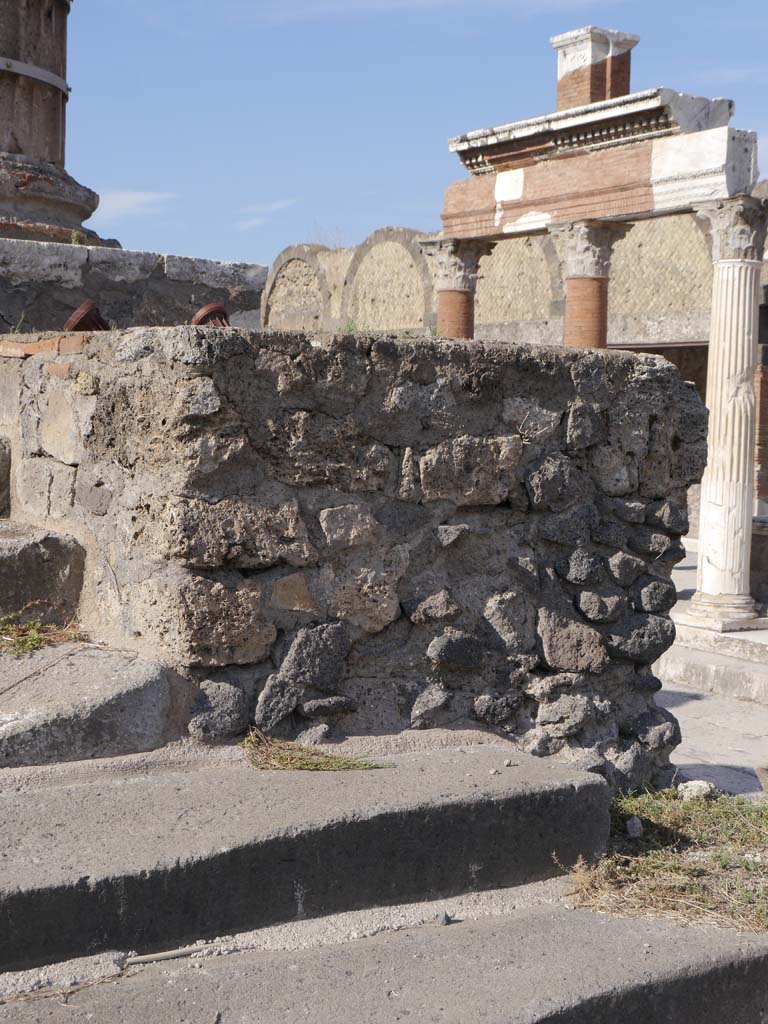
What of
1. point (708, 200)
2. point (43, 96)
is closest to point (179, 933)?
point (43, 96)

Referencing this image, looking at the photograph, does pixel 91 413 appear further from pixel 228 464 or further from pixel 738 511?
pixel 738 511

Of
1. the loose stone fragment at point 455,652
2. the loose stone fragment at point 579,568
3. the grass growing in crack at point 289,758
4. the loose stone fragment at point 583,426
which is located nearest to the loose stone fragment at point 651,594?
the loose stone fragment at point 579,568

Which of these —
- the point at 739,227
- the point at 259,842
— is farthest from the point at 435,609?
the point at 739,227

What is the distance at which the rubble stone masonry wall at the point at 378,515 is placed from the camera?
256 cm

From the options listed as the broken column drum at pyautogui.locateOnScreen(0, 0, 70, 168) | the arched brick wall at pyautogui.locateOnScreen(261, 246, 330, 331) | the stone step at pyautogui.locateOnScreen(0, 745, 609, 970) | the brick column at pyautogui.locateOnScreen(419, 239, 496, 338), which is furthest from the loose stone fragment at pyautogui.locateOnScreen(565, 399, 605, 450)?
the arched brick wall at pyautogui.locateOnScreen(261, 246, 330, 331)

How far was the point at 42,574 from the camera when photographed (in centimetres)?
279

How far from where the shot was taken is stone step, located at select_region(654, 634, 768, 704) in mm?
6762

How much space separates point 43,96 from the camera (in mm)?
5254

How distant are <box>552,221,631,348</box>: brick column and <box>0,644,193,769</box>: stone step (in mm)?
7262

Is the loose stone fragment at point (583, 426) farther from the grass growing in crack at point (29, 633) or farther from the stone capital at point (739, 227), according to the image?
the stone capital at point (739, 227)

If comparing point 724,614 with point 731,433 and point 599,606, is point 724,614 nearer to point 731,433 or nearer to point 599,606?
point 731,433

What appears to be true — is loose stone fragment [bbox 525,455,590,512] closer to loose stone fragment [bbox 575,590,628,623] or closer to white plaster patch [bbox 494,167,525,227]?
loose stone fragment [bbox 575,590,628,623]

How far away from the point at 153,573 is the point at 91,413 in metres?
0.47

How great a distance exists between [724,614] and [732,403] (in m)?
1.56
